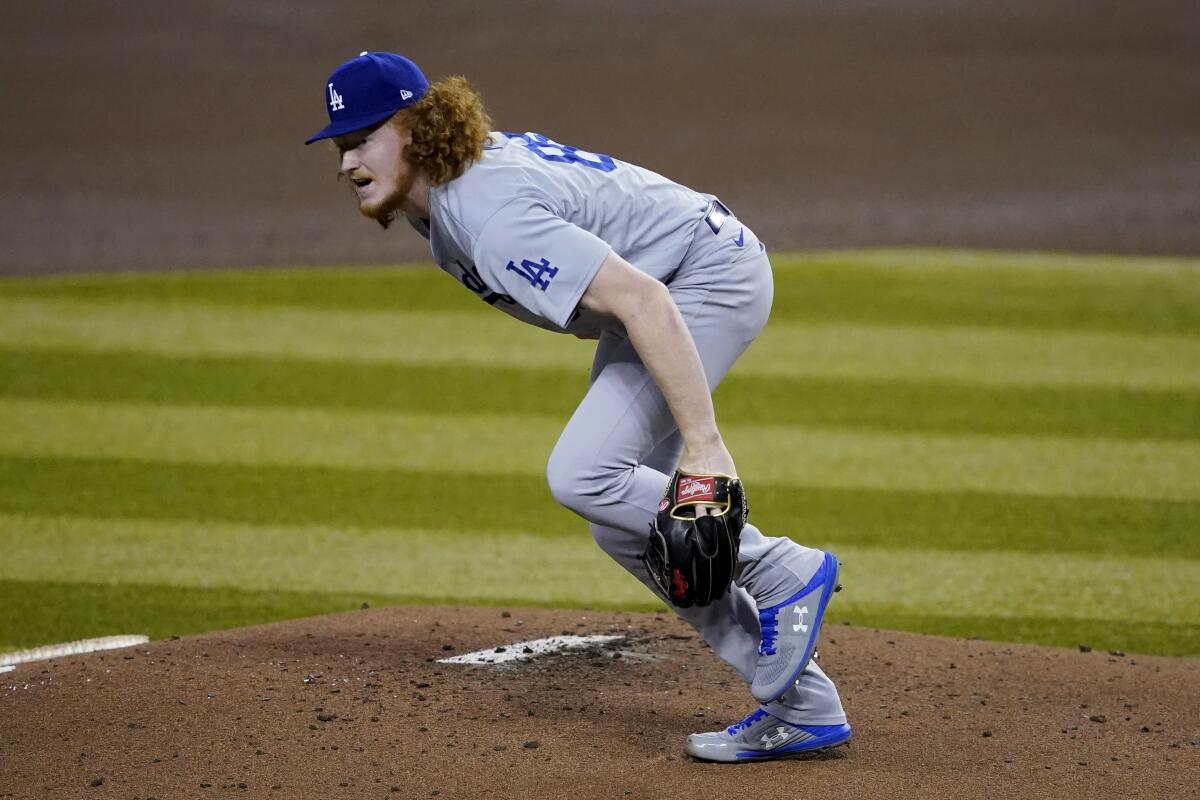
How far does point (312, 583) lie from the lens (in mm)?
5254

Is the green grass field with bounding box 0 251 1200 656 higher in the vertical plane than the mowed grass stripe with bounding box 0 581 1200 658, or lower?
higher

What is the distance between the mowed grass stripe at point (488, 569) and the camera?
5.15 m

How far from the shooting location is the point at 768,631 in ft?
10.6

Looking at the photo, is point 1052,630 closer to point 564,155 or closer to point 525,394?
point 564,155

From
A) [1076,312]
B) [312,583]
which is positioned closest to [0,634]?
[312,583]

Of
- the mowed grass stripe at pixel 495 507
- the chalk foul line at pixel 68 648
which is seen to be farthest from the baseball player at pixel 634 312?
the mowed grass stripe at pixel 495 507

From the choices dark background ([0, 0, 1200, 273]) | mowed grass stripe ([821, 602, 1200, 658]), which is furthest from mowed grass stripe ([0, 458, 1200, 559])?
dark background ([0, 0, 1200, 273])

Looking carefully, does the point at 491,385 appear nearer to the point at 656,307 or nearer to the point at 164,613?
the point at 164,613

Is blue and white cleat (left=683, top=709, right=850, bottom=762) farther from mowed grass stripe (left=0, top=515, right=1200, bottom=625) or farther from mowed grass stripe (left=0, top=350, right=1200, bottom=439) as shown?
mowed grass stripe (left=0, top=350, right=1200, bottom=439)

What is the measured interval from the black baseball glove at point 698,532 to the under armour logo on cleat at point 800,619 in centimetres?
22

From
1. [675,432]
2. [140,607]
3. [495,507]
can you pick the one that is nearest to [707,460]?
[675,432]

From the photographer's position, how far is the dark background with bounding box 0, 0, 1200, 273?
1125 cm

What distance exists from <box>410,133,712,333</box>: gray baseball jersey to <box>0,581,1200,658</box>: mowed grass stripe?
74.1 inches

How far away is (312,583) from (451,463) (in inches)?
52.9
